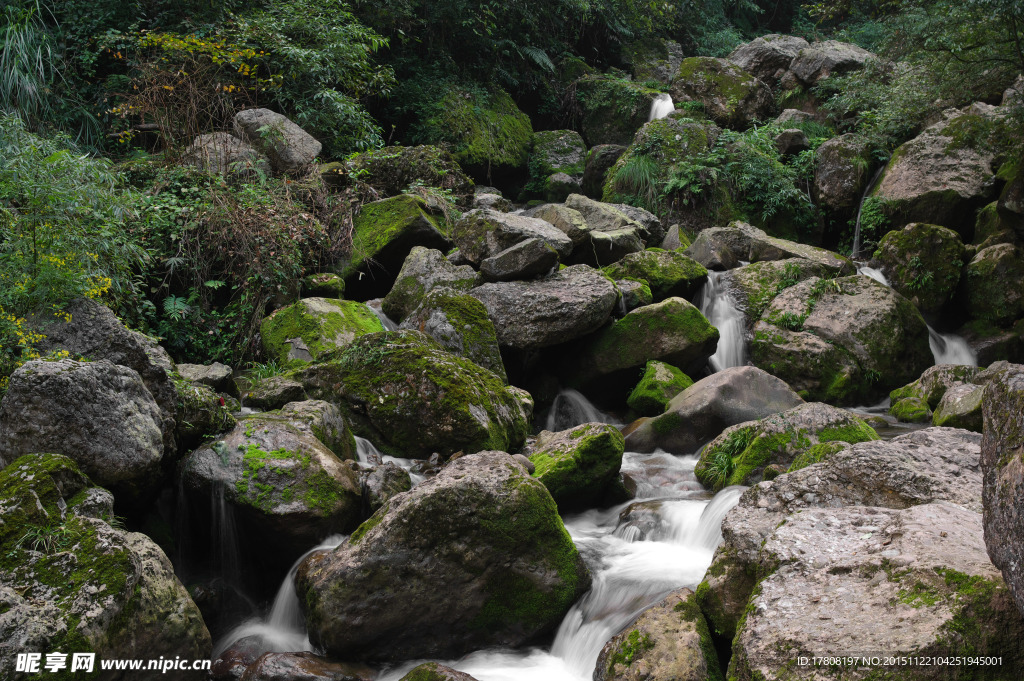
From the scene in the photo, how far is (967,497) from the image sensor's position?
3547mm

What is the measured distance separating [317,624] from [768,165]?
12534 mm

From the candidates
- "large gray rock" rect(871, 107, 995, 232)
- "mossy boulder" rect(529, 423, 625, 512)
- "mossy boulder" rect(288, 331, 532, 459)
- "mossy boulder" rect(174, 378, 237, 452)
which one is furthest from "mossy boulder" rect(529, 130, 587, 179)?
"mossy boulder" rect(174, 378, 237, 452)

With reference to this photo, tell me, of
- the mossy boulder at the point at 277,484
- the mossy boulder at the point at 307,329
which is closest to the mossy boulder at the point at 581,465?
the mossy boulder at the point at 277,484

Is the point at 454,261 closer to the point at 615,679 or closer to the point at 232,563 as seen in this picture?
the point at 232,563

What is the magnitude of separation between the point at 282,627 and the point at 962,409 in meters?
6.10

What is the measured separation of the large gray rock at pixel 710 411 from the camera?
693cm

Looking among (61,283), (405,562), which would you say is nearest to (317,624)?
(405,562)

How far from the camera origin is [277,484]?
15.1ft

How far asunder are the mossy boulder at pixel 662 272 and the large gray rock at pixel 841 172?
4.62 metres

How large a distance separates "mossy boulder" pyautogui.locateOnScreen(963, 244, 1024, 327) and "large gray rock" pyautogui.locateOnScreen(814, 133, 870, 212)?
10.6 feet

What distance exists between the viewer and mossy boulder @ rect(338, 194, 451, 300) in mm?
9547

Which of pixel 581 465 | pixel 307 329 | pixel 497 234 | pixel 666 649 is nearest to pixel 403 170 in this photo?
pixel 497 234

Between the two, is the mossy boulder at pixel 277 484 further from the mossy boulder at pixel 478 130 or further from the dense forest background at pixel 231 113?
the mossy boulder at pixel 478 130

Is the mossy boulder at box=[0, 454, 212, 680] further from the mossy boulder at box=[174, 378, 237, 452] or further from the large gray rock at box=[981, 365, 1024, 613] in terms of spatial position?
the large gray rock at box=[981, 365, 1024, 613]
